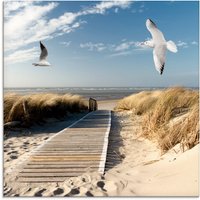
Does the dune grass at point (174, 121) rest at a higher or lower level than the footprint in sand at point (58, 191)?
higher

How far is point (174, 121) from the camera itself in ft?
19.0

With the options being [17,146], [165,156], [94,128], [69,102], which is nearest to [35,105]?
[94,128]

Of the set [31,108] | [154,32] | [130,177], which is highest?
[154,32]

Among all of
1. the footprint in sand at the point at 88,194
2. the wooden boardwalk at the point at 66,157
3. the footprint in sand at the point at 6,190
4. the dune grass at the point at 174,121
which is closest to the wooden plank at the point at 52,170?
the wooden boardwalk at the point at 66,157

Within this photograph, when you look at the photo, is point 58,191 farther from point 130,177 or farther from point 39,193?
point 130,177

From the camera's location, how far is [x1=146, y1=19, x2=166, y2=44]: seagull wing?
14.1ft

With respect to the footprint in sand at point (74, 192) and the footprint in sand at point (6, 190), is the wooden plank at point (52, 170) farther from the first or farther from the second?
the footprint in sand at point (74, 192)

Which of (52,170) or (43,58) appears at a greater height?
(43,58)

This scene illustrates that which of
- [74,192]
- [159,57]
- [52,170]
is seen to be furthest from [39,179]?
[159,57]

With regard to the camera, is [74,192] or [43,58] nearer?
[74,192]

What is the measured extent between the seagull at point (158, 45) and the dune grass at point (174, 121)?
35.1 inches

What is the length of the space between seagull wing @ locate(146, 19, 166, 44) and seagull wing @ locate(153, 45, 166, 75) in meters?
0.09

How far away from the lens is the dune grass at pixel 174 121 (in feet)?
15.5

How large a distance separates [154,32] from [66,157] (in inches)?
A: 74.9
